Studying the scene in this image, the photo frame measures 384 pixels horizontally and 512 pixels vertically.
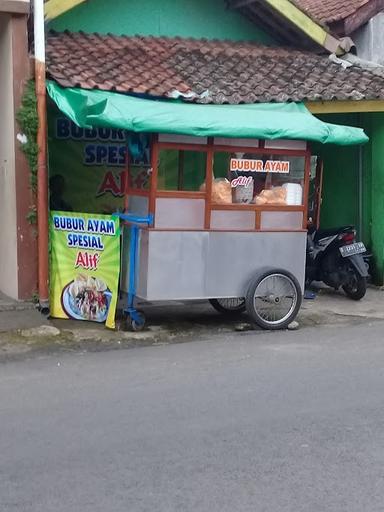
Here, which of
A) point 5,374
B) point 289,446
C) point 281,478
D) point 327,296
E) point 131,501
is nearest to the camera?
point 131,501

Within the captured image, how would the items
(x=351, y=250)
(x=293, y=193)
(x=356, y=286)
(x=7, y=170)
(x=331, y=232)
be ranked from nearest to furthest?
(x=293, y=193)
(x=7, y=170)
(x=351, y=250)
(x=356, y=286)
(x=331, y=232)

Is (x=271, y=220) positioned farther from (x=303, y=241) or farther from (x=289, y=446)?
(x=289, y=446)

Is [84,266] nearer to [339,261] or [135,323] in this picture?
[135,323]

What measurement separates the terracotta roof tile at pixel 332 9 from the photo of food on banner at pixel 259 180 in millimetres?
3984

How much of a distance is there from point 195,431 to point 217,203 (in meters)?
3.70

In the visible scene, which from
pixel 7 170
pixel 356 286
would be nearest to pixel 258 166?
pixel 356 286

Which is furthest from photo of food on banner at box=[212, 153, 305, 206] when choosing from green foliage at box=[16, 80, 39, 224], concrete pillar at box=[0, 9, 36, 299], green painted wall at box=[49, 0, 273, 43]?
green painted wall at box=[49, 0, 273, 43]

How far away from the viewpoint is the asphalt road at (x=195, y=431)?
13.5 feet

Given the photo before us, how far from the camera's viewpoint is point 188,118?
310 inches

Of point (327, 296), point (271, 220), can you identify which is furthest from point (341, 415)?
point (327, 296)

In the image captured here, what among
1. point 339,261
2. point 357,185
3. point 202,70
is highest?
point 202,70

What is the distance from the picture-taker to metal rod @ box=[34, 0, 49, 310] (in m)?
8.51

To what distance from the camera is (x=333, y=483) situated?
14.0 ft

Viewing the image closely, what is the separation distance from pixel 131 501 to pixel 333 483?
1163 millimetres
